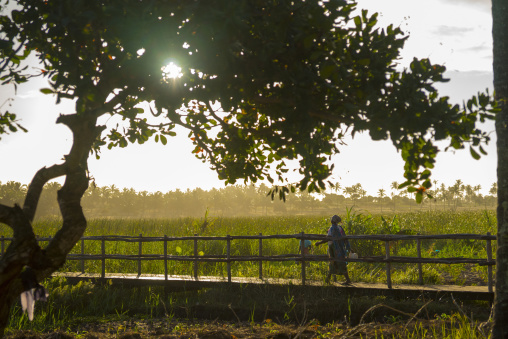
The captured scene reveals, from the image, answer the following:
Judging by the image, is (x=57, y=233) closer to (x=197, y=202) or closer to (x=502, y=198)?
(x=502, y=198)

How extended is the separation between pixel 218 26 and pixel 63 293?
7789 millimetres

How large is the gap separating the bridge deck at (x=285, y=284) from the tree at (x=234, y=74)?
513 centimetres

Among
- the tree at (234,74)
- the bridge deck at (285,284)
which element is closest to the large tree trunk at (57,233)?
the tree at (234,74)

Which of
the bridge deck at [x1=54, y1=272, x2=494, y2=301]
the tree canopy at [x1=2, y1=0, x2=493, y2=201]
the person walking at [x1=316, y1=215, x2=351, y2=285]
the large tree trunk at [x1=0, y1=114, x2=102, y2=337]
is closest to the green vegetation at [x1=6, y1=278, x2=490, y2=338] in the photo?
the bridge deck at [x1=54, y1=272, x2=494, y2=301]

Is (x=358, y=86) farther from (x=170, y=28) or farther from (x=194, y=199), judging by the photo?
(x=194, y=199)

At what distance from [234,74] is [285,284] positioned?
6.73 metres

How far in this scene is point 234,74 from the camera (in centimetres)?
433

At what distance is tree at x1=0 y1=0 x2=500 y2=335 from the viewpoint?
12.5ft

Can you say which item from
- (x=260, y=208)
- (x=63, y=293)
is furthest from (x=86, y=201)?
(x=63, y=293)

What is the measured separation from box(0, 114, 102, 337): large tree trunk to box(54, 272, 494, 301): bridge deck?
18.5 feet

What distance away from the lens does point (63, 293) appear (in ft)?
31.2

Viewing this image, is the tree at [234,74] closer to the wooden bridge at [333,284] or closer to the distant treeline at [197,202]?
the wooden bridge at [333,284]

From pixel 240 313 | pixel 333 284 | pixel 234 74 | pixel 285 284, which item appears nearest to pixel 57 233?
pixel 234 74

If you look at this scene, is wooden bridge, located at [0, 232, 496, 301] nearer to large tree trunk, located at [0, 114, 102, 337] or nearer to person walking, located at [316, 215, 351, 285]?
person walking, located at [316, 215, 351, 285]
